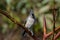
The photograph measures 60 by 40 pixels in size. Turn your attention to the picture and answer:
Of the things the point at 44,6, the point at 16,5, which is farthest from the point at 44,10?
the point at 16,5

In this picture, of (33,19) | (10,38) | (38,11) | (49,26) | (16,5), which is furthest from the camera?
(10,38)

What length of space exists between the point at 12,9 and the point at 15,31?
1.98 ft

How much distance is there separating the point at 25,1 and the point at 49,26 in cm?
58

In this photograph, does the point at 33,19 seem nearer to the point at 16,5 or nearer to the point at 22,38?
the point at 16,5

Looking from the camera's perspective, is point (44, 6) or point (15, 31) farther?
point (15, 31)

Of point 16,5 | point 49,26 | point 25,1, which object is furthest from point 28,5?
point 49,26

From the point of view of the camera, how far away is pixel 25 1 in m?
3.27

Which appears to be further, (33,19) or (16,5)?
(16,5)

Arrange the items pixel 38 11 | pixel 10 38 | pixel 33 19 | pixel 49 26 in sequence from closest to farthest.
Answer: pixel 33 19, pixel 49 26, pixel 38 11, pixel 10 38

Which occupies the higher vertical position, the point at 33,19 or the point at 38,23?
the point at 33,19

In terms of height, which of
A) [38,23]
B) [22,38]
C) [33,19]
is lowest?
[22,38]

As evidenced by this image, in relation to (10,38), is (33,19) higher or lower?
higher

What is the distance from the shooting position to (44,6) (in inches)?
120

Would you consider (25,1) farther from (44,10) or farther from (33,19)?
(33,19)
